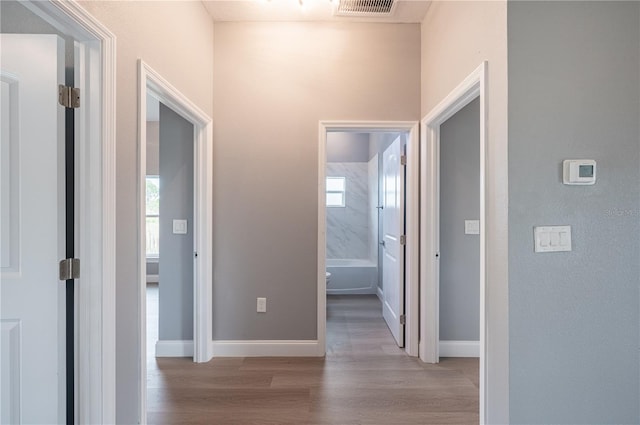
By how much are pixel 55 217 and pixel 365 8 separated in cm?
250

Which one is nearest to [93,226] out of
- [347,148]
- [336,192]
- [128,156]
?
[128,156]

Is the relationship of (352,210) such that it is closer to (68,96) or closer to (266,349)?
(266,349)

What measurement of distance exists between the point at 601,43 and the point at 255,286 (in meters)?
2.67

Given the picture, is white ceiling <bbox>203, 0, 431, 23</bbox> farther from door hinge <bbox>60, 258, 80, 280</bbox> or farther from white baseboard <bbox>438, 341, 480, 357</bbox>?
white baseboard <bbox>438, 341, 480, 357</bbox>

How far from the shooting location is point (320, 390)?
2.17m

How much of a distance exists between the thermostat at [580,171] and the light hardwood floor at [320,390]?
1522mm

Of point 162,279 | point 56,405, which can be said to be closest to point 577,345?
point 56,405

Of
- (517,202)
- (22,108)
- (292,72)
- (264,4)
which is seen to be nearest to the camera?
(22,108)

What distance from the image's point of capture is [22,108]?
1.19m

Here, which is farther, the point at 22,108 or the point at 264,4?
the point at 264,4

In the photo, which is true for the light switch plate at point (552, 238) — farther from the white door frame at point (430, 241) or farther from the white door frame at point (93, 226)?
the white door frame at point (93, 226)

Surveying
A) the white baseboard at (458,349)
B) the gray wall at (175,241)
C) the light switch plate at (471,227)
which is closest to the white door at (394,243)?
the white baseboard at (458,349)

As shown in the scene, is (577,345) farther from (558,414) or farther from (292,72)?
(292,72)

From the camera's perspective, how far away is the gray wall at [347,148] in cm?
554
